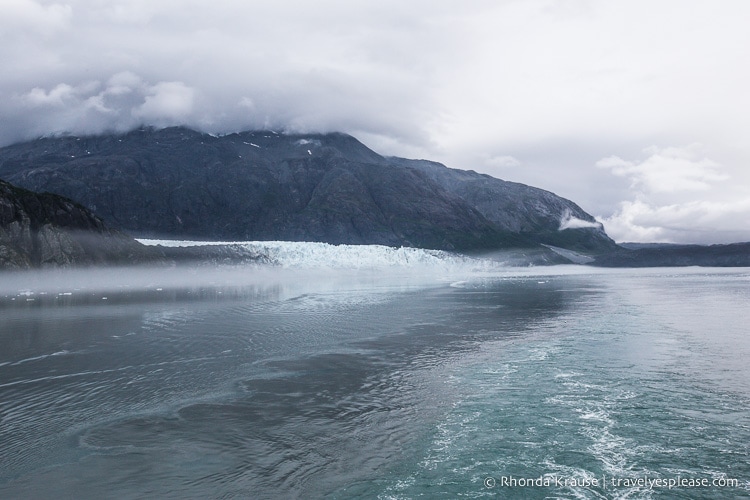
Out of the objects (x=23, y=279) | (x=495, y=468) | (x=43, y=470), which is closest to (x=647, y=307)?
(x=495, y=468)

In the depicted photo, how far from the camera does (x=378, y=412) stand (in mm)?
18188

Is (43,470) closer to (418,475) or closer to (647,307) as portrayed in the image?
(418,475)

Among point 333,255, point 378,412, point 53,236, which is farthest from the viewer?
point 333,255

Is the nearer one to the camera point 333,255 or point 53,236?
point 53,236

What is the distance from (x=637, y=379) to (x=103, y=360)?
25.7 metres

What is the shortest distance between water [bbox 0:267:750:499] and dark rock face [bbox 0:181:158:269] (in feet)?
268

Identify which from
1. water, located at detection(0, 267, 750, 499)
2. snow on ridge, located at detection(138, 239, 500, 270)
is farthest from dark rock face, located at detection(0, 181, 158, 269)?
water, located at detection(0, 267, 750, 499)

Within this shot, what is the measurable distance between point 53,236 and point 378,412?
4641 inches

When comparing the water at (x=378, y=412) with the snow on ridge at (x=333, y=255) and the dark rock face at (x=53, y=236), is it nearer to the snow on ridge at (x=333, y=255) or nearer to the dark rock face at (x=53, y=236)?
the dark rock face at (x=53, y=236)

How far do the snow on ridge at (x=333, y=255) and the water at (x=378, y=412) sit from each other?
105 m

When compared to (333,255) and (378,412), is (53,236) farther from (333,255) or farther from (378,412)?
(378,412)

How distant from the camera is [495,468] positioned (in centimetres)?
1354

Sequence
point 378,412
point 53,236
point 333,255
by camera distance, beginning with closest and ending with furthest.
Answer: point 378,412, point 53,236, point 333,255

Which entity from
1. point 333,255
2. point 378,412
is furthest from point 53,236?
point 378,412
